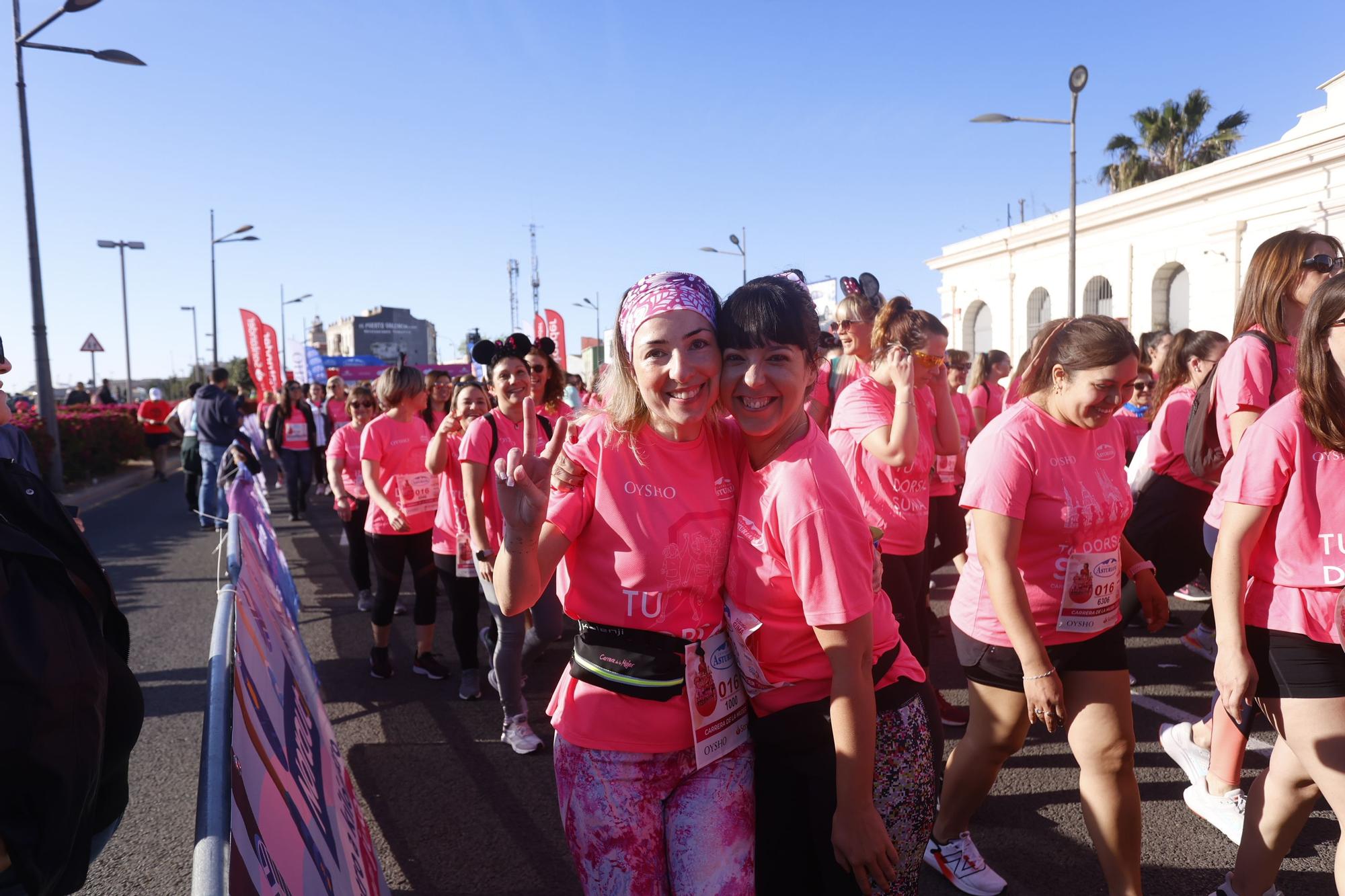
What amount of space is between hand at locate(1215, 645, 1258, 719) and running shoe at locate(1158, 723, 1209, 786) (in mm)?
1286

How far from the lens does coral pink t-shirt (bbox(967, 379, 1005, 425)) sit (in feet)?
28.3

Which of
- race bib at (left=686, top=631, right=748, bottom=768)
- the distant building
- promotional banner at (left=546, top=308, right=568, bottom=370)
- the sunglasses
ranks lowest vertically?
race bib at (left=686, top=631, right=748, bottom=768)

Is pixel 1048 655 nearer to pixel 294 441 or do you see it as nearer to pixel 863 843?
pixel 863 843

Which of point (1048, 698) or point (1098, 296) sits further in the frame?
point (1098, 296)

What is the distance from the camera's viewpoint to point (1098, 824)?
99.9 inches

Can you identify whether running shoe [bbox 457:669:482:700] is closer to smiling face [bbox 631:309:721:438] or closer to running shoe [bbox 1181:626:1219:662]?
smiling face [bbox 631:309:721:438]

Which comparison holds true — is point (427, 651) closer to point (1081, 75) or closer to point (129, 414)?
point (1081, 75)

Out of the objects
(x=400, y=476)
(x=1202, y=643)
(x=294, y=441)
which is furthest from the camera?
(x=294, y=441)

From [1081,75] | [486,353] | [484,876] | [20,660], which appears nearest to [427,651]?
[486,353]

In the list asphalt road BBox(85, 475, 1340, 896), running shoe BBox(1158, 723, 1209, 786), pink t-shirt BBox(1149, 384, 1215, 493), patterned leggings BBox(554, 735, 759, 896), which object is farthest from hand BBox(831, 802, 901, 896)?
pink t-shirt BBox(1149, 384, 1215, 493)

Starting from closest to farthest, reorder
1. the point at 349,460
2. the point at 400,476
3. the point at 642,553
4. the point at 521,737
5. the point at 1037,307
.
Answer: the point at 642,553 → the point at 521,737 → the point at 400,476 → the point at 349,460 → the point at 1037,307

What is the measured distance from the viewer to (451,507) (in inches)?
194

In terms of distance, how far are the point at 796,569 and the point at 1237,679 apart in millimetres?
1520

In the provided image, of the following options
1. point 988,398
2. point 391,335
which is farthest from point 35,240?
point 391,335
